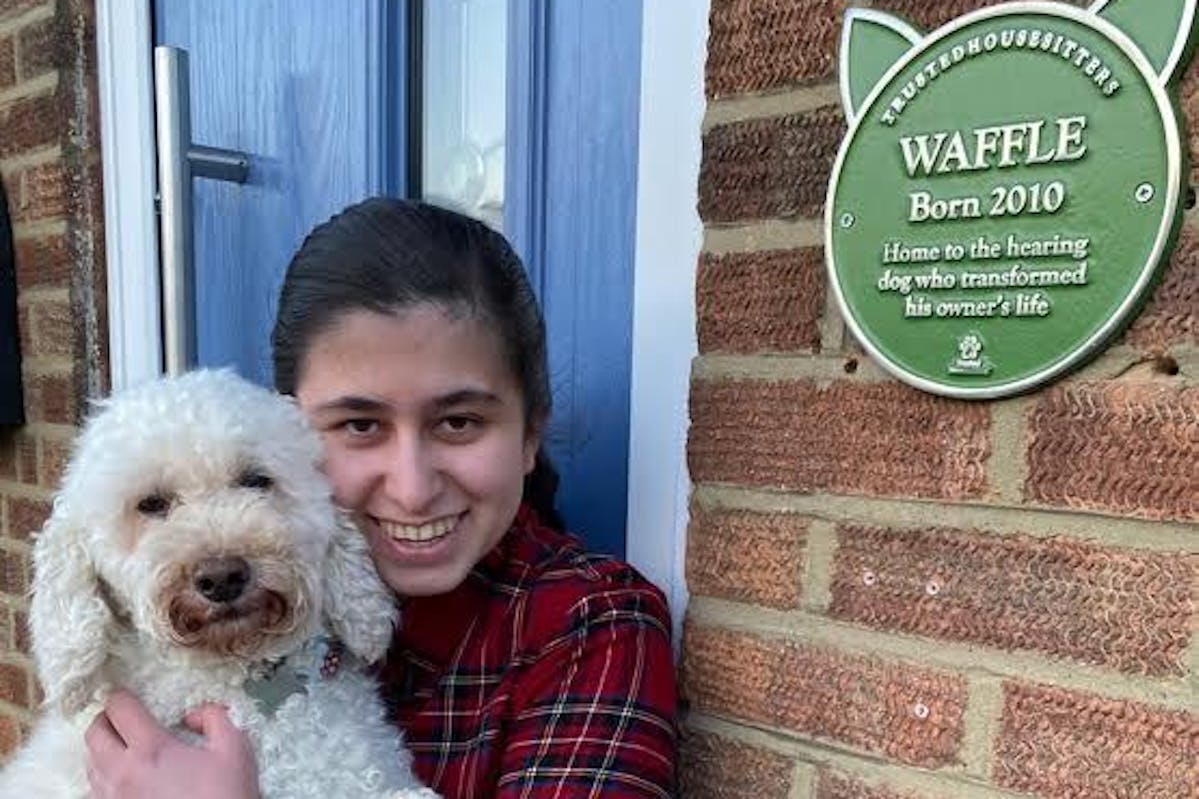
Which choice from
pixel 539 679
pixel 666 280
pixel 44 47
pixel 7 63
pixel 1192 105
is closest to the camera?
pixel 1192 105

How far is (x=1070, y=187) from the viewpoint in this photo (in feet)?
3.03

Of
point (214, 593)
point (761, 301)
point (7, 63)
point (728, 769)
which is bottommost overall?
point (728, 769)

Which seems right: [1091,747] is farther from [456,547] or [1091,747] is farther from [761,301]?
[456,547]

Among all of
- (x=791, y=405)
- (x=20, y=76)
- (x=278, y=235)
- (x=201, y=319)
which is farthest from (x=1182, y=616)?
(x=20, y=76)

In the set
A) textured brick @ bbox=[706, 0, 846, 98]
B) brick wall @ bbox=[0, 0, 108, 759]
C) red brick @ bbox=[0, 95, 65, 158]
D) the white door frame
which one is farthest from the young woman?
red brick @ bbox=[0, 95, 65, 158]

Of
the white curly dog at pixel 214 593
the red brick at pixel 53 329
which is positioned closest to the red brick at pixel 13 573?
the red brick at pixel 53 329

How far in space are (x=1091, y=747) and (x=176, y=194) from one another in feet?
4.83

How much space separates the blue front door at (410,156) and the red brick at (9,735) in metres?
1.01

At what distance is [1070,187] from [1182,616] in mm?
364

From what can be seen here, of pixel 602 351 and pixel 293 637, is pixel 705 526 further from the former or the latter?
pixel 293 637

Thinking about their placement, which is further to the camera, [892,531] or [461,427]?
[461,427]

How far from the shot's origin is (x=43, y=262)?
89.4 inches

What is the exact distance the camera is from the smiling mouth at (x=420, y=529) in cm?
127

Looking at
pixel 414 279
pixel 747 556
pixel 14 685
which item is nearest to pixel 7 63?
pixel 14 685
